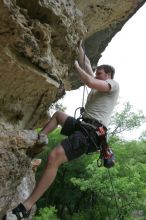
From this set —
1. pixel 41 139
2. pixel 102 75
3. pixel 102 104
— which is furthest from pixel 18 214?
pixel 102 75

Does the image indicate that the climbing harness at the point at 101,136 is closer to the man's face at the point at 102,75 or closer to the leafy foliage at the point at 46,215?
the man's face at the point at 102,75

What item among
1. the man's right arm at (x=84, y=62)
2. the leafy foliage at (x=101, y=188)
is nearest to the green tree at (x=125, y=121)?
the leafy foliage at (x=101, y=188)

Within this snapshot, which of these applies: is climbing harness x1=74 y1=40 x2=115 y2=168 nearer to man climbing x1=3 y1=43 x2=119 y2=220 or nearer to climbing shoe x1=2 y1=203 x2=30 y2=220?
man climbing x1=3 y1=43 x2=119 y2=220

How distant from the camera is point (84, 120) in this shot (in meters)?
6.97

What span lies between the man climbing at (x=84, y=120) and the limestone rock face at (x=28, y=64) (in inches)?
15.7

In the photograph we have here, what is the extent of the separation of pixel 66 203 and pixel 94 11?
20.3 m

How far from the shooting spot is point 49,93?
705 cm

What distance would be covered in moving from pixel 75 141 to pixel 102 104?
2.89 feet

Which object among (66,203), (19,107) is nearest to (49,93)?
(19,107)

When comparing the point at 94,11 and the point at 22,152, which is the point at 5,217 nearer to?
the point at 22,152

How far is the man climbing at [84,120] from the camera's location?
6273 mm

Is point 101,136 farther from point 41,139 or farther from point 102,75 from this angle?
point 102,75

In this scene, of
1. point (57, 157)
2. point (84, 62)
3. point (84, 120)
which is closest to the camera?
point (57, 157)

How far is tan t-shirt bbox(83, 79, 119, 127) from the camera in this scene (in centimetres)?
698
